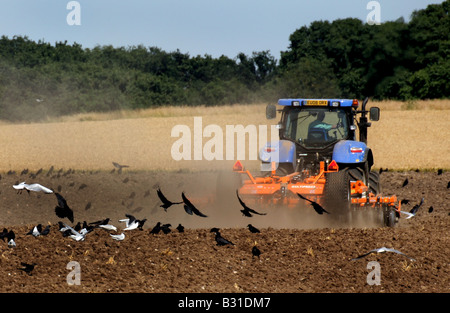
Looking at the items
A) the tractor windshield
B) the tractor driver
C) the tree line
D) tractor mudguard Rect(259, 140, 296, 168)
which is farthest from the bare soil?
the tree line

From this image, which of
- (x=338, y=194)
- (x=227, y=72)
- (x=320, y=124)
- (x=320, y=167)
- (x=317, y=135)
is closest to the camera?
(x=338, y=194)

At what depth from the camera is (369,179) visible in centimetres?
1295

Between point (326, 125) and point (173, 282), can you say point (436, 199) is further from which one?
point (173, 282)

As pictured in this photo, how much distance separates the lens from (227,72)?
236ft

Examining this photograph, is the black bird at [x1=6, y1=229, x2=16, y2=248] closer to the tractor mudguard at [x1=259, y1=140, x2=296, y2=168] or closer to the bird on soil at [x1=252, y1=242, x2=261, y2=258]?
the bird on soil at [x1=252, y1=242, x2=261, y2=258]

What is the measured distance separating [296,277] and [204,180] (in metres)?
10.0

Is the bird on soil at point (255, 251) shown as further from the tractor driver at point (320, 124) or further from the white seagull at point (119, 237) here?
the tractor driver at point (320, 124)

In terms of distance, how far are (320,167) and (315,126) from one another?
1.37 meters

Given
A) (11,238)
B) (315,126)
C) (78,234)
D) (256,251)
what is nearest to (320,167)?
(315,126)

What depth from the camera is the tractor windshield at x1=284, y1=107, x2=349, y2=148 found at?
40.7 ft

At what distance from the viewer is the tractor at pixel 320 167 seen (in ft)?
36.0

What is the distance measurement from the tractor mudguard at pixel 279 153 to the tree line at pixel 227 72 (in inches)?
1566

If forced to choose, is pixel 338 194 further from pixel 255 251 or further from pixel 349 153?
pixel 255 251

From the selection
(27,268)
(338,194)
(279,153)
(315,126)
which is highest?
(315,126)
